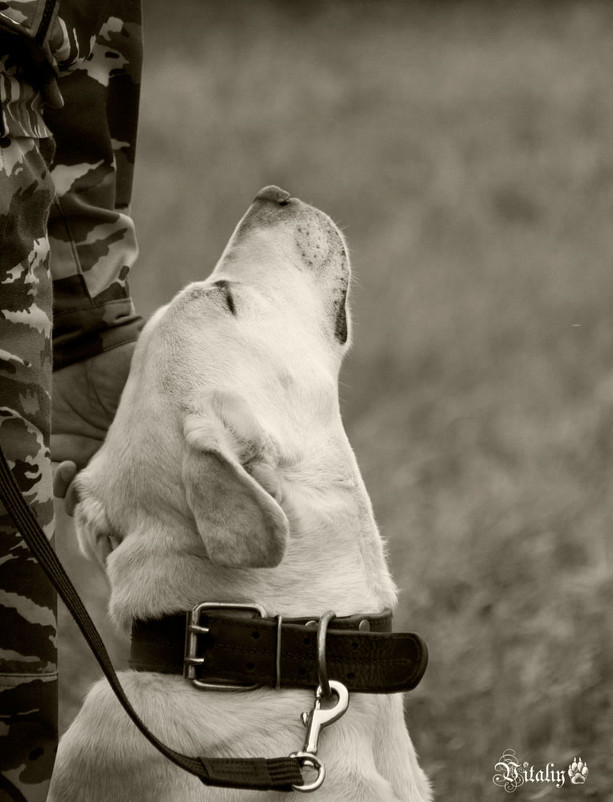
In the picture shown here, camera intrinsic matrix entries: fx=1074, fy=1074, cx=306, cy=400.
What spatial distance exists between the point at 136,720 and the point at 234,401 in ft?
2.63

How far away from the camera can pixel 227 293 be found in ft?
9.62

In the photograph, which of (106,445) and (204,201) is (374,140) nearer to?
(204,201)

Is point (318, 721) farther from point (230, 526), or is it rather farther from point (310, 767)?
point (230, 526)

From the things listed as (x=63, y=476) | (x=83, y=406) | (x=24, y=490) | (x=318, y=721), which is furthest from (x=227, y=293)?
(x=318, y=721)

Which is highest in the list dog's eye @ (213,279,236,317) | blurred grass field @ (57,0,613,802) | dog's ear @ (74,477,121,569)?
dog's eye @ (213,279,236,317)

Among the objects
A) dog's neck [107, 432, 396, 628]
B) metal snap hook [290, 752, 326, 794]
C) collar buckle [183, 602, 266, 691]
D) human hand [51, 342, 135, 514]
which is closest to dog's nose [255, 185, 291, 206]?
human hand [51, 342, 135, 514]

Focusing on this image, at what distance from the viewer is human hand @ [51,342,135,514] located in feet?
10.4

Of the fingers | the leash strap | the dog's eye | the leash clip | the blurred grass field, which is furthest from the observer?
the blurred grass field

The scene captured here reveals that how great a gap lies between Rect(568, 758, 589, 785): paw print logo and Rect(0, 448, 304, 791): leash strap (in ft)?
5.32

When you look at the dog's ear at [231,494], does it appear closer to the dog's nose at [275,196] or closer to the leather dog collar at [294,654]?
the leather dog collar at [294,654]

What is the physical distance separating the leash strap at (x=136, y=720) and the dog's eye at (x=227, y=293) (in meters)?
0.92

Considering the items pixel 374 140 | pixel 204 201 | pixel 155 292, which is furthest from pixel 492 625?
pixel 374 140

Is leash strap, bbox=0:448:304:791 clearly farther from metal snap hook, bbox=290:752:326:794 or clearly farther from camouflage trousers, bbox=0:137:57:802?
camouflage trousers, bbox=0:137:57:802

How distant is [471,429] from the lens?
21.8ft
